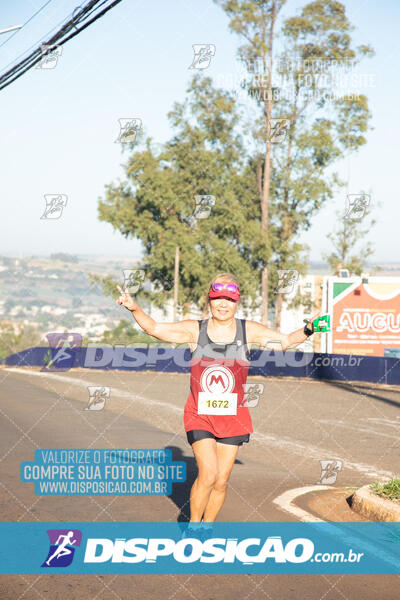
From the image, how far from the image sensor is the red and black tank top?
521 cm

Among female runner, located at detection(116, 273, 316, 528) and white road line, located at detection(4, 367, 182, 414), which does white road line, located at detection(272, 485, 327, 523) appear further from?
white road line, located at detection(4, 367, 182, 414)

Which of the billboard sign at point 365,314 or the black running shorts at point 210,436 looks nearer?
the black running shorts at point 210,436

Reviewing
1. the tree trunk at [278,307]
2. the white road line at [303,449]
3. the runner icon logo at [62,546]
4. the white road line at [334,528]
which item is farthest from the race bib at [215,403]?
the tree trunk at [278,307]

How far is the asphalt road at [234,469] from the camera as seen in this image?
15.7 feet

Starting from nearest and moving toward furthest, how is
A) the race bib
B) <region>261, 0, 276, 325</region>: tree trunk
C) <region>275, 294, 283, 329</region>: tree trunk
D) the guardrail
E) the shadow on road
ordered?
1. the race bib
2. the shadow on road
3. the guardrail
4. <region>261, 0, 276, 325</region>: tree trunk
5. <region>275, 294, 283, 329</region>: tree trunk

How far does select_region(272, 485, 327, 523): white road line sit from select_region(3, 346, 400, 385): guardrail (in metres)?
15.3

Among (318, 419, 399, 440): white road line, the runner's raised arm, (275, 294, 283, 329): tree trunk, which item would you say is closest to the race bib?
the runner's raised arm

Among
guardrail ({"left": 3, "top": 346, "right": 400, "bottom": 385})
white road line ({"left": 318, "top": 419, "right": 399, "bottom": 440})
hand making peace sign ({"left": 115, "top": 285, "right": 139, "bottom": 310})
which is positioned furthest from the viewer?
guardrail ({"left": 3, "top": 346, "right": 400, "bottom": 385})

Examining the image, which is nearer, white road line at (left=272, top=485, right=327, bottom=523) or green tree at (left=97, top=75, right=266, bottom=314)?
white road line at (left=272, top=485, right=327, bottom=523)

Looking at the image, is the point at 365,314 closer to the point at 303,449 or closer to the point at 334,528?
the point at 303,449

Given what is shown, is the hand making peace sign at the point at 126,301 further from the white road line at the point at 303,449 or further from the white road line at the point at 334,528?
the white road line at the point at 303,449

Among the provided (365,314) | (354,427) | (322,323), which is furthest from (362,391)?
(322,323)

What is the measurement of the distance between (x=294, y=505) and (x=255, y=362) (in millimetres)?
19828

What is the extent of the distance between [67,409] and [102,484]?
289 inches
